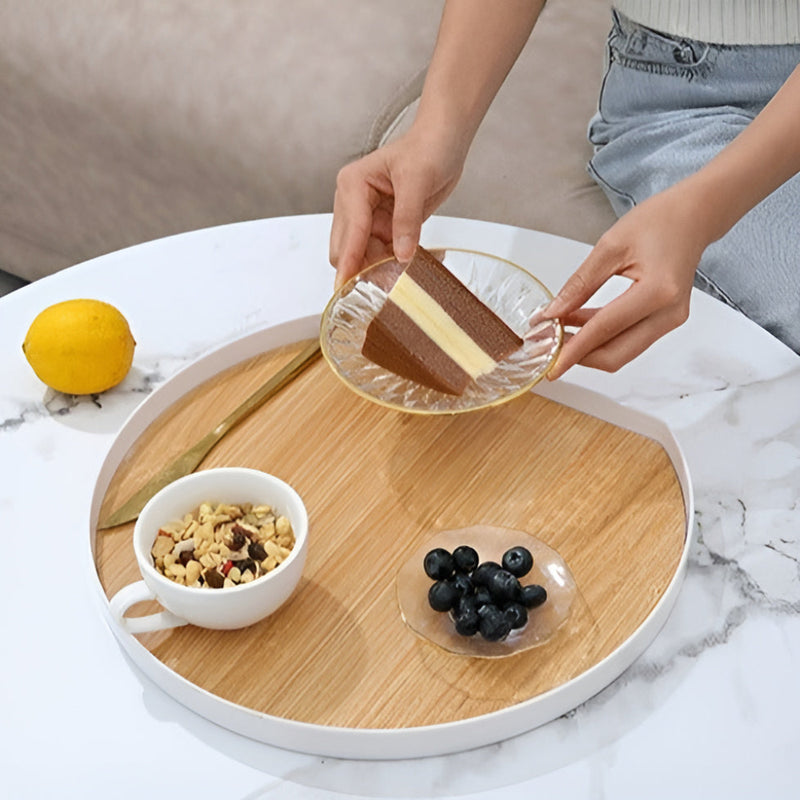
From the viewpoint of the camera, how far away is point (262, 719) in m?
0.89

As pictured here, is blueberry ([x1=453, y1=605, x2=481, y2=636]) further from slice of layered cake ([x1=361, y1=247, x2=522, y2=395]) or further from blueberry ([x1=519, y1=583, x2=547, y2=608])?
slice of layered cake ([x1=361, y1=247, x2=522, y2=395])

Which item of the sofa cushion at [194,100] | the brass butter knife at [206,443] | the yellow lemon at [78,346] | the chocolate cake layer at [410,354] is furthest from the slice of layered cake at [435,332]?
the sofa cushion at [194,100]

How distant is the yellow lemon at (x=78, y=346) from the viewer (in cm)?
118

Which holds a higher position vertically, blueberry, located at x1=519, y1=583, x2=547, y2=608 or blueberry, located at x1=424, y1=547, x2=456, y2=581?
blueberry, located at x1=519, y1=583, x2=547, y2=608

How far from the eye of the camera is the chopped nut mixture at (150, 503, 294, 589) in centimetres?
94

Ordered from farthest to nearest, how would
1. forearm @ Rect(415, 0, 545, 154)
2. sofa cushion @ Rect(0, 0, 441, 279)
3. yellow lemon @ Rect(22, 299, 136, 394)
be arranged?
sofa cushion @ Rect(0, 0, 441, 279) → forearm @ Rect(415, 0, 545, 154) → yellow lemon @ Rect(22, 299, 136, 394)

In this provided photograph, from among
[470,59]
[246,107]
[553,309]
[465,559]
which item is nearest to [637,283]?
[553,309]

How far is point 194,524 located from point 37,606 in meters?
0.17

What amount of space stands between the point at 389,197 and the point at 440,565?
49 centimetres

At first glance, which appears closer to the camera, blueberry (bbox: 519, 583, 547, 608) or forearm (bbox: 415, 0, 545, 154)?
Answer: blueberry (bbox: 519, 583, 547, 608)

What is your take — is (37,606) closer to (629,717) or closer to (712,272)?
(629,717)

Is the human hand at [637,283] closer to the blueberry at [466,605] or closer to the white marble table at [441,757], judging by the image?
the white marble table at [441,757]

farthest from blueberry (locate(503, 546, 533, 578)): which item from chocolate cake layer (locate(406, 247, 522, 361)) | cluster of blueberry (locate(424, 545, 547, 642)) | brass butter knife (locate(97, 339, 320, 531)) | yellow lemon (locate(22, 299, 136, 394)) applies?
yellow lemon (locate(22, 299, 136, 394))

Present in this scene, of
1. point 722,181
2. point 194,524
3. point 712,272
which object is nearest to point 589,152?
point 712,272
